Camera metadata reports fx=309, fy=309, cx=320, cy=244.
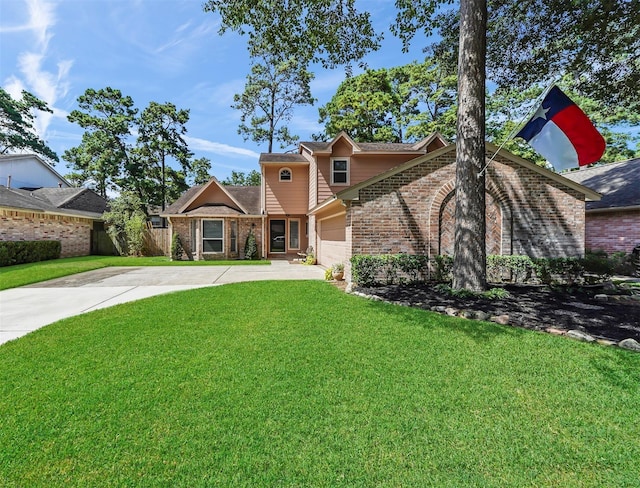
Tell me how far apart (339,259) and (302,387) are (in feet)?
28.3

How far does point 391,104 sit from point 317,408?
89.3ft

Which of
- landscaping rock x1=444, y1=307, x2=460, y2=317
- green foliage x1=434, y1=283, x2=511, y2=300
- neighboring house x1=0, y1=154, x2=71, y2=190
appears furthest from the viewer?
neighboring house x1=0, y1=154, x2=71, y2=190

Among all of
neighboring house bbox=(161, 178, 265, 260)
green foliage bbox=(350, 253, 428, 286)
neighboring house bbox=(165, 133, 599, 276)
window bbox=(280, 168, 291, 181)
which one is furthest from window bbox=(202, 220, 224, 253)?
green foliage bbox=(350, 253, 428, 286)

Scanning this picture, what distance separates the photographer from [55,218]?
1789 cm

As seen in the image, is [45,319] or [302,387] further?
[45,319]

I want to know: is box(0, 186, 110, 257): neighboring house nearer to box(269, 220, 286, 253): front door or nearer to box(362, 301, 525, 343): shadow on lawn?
box(269, 220, 286, 253): front door

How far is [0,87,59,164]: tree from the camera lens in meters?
31.5

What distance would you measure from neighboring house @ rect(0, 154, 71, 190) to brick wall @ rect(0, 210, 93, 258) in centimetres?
848

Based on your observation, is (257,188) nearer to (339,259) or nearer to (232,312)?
(339,259)

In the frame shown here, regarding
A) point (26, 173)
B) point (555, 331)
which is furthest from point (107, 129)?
point (555, 331)

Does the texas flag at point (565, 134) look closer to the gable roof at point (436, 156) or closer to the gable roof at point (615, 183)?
the gable roof at point (436, 156)

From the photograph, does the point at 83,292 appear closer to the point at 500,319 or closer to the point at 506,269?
the point at 500,319

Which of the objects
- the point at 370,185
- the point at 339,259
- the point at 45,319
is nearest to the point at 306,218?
the point at 339,259

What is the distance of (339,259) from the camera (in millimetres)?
11844
